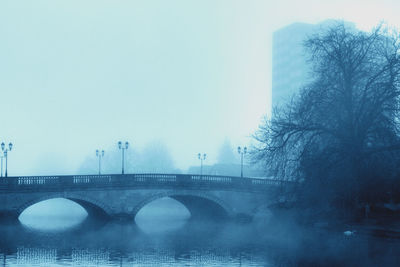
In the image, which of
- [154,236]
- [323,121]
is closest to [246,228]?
[154,236]

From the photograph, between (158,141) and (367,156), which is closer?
(367,156)

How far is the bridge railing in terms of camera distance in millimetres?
40781

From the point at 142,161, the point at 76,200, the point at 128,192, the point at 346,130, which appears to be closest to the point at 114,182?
the point at 128,192

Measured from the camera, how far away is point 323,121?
36.1 metres

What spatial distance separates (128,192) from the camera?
45250mm

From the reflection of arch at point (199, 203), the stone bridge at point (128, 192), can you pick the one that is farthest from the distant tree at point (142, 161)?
the stone bridge at point (128, 192)

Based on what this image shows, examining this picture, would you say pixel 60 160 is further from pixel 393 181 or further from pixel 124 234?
pixel 393 181

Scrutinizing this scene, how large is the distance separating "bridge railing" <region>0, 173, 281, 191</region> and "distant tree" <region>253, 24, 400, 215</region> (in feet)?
15.4

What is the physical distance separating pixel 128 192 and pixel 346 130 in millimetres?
19421

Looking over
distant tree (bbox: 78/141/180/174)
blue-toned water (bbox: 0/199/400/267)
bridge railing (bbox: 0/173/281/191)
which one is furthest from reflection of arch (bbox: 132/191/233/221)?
distant tree (bbox: 78/141/180/174)

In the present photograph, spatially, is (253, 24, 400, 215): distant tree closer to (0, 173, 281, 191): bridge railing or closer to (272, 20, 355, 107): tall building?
(0, 173, 281, 191): bridge railing

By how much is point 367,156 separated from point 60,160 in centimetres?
12261

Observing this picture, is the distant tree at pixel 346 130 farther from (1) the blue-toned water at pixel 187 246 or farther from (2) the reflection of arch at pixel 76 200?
(2) the reflection of arch at pixel 76 200

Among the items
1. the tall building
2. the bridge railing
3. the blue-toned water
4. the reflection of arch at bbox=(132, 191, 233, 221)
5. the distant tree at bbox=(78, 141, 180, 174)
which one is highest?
the tall building
